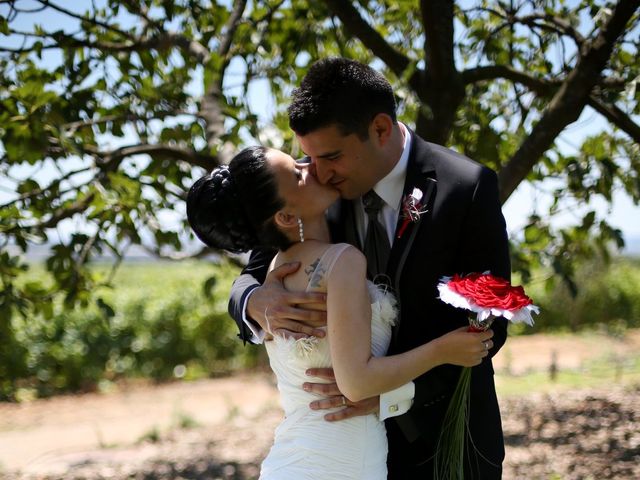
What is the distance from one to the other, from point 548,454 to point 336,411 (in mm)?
3892

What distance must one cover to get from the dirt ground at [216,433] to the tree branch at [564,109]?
7.36ft

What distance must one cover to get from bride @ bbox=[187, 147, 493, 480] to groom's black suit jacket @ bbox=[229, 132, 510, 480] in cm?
10

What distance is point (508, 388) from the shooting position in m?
8.97

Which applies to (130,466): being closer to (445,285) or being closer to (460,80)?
(460,80)

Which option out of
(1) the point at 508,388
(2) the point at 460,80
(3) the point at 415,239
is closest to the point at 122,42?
(2) the point at 460,80

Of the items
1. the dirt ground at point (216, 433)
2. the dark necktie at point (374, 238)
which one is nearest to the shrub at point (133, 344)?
the dirt ground at point (216, 433)

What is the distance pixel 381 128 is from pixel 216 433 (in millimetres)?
6002

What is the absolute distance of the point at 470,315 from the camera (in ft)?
7.06

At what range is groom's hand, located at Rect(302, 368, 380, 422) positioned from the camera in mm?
2262

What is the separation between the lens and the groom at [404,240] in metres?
2.30

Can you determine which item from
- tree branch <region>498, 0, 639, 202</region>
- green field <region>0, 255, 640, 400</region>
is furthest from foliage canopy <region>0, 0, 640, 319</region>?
green field <region>0, 255, 640, 400</region>

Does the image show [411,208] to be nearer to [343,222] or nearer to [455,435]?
[343,222]

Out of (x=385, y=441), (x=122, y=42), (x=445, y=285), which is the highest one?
(x=122, y=42)

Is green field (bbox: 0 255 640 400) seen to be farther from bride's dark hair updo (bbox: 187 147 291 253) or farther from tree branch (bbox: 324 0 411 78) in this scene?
bride's dark hair updo (bbox: 187 147 291 253)
